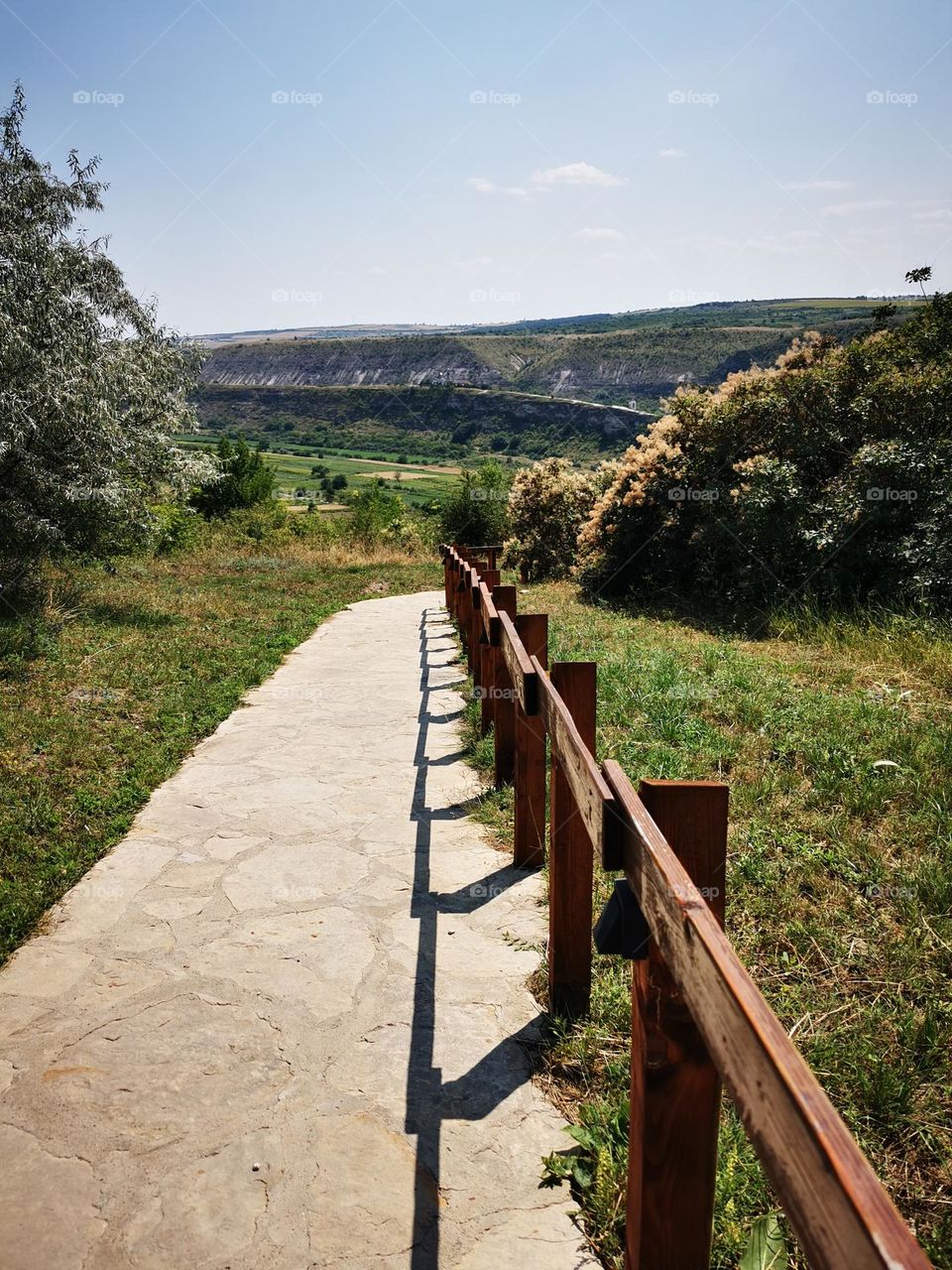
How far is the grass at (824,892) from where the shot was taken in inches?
83.6

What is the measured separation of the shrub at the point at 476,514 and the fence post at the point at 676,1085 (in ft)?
72.5

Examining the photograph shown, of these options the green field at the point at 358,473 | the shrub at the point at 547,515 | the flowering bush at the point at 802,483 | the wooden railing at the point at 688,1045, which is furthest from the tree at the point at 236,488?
the wooden railing at the point at 688,1045

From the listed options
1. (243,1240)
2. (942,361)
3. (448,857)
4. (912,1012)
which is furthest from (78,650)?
(942,361)

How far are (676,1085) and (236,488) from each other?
35.5 m

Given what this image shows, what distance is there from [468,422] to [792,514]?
94.6 meters

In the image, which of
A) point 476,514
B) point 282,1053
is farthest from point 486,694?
point 476,514

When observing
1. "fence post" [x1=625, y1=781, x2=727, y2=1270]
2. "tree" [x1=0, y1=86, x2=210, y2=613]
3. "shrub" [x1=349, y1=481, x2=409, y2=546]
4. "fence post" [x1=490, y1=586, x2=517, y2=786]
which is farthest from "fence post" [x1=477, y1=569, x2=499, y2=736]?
"shrub" [x1=349, y1=481, x2=409, y2=546]

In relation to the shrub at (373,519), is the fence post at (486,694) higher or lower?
lower

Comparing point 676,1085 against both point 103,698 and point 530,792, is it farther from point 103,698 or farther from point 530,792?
point 103,698

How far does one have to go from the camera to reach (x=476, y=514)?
24406 millimetres

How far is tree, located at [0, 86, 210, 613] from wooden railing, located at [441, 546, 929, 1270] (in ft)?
30.7

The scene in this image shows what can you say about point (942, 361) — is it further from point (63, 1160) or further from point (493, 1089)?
point (63, 1160)

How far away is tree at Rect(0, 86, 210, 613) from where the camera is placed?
9922 millimetres

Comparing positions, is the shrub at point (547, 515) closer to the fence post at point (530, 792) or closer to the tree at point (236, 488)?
the fence post at point (530, 792)
